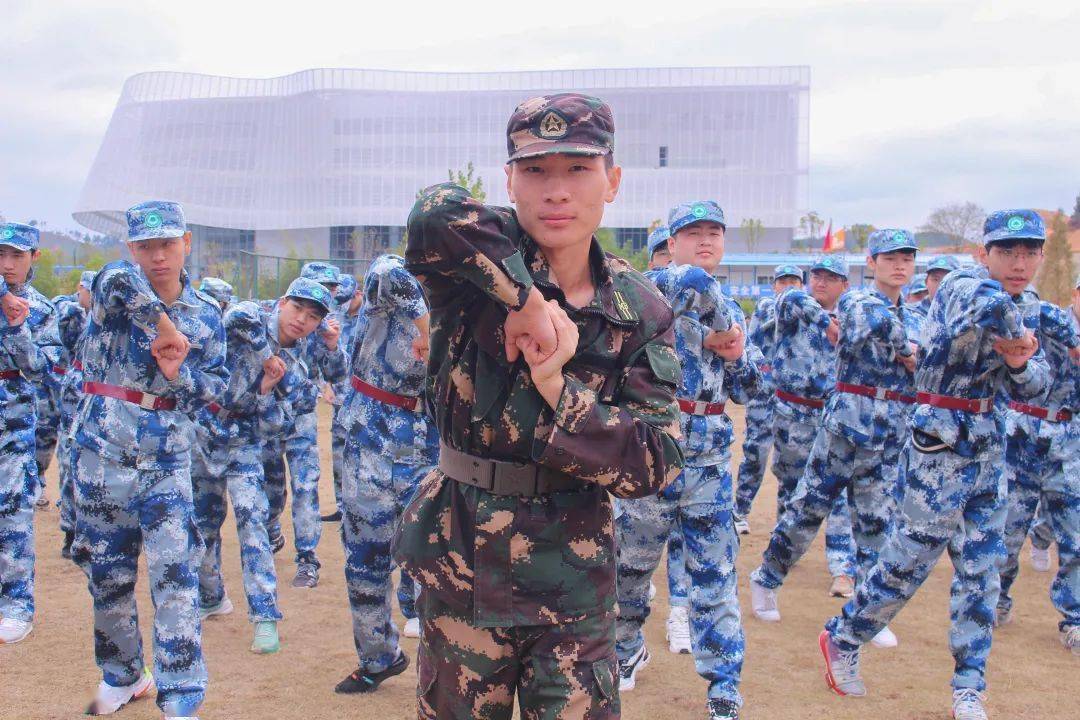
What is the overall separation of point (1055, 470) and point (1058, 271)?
27589 mm

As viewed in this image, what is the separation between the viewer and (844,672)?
5.67 metres

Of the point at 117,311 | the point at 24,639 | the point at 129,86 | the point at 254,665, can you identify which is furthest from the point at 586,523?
the point at 129,86

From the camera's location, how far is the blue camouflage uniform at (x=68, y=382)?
25.3 ft

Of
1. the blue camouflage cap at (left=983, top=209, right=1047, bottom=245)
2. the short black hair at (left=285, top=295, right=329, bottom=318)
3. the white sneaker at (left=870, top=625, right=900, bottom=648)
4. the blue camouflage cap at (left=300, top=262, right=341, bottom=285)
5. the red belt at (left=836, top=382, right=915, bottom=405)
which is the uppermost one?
the blue camouflage cap at (left=983, top=209, right=1047, bottom=245)

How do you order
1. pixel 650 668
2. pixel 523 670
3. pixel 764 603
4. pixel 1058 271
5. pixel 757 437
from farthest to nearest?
pixel 1058 271
pixel 757 437
pixel 764 603
pixel 650 668
pixel 523 670

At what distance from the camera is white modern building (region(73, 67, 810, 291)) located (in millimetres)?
73062

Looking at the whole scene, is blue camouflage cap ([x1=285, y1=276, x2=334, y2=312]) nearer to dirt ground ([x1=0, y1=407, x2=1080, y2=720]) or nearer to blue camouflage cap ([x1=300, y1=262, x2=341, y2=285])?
blue camouflage cap ([x1=300, y1=262, x2=341, y2=285])

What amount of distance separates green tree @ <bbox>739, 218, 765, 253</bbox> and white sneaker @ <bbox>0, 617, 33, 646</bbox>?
62.8 m

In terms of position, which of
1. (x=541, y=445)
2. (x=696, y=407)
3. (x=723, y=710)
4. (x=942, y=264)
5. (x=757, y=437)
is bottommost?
(x=723, y=710)

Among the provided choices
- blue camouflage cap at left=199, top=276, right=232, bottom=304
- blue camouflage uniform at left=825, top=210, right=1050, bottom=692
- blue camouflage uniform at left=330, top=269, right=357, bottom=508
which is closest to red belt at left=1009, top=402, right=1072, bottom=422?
blue camouflage uniform at left=825, top=210, right=1050, bottom=692

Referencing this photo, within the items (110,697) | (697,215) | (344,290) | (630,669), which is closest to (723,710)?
(630,669)

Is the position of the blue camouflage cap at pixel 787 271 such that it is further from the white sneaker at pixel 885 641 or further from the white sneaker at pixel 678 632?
the white sneaker at pixel 678 632

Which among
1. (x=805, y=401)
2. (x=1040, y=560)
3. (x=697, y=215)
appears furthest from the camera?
(x=1040, y=560)

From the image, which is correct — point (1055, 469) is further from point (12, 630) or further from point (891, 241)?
point (12, 630)
